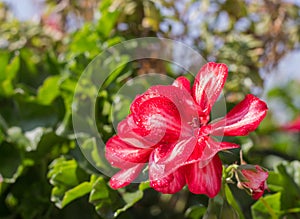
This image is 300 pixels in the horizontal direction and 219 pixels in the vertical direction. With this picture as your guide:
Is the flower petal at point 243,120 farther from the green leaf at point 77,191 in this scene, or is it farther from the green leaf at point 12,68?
the green leaf at point 12,68

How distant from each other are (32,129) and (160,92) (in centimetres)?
34

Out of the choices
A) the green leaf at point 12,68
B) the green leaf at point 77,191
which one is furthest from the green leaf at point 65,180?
the green leaf at point 12,68

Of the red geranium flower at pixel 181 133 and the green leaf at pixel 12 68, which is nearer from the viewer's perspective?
the red geranium flower at pixel 181 133

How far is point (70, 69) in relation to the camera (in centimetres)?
75

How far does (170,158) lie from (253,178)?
2.8 inches

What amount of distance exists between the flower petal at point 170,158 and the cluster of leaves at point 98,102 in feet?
0.27

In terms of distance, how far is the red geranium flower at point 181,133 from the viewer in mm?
442

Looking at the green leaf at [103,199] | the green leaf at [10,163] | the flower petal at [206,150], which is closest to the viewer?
the flower petal at [206,150]

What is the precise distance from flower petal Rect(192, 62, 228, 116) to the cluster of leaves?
74 millimetres

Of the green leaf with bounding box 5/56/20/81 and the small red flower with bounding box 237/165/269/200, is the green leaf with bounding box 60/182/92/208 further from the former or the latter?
the green leaf with bounding box 5/56/20/81

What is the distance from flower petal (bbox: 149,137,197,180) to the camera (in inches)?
17.3

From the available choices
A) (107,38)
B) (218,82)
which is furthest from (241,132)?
(107,38)

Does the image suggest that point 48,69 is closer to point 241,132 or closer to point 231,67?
point 231,67

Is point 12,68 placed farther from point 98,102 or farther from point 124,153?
point 124,153
